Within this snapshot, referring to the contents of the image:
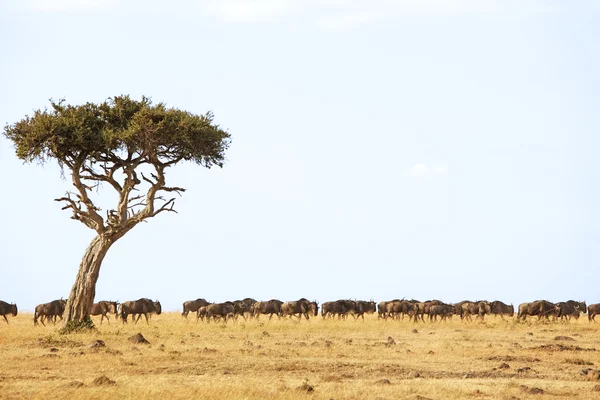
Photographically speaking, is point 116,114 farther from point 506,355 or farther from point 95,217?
point 506,355

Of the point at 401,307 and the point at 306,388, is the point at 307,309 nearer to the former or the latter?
the point at 401,307

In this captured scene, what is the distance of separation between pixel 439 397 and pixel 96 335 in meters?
20.9

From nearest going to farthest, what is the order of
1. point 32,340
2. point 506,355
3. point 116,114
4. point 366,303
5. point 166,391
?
point 166,391
point 506,355
point 32,340
point 116,114
point 366,303

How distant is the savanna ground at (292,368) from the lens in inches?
748

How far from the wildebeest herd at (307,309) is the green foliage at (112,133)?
16.8 metres

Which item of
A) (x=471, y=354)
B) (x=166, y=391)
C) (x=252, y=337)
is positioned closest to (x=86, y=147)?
(x=252, y=337)

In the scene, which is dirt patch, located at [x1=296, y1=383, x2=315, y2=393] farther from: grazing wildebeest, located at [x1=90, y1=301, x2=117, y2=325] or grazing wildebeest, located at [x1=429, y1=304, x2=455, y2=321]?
grazing wildebeest, located at [x1=429, y1=304, x2=455, y2=321]

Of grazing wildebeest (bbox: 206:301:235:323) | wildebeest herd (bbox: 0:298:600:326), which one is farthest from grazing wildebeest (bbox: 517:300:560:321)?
grazing wildebeest (bbox: 206:301:235:323)

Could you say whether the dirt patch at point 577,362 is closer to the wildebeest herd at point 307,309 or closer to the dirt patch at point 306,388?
A: the dirt patch at point 306,388

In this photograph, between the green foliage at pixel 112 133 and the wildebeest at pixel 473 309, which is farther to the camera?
the wildebeest at pixel 473 309

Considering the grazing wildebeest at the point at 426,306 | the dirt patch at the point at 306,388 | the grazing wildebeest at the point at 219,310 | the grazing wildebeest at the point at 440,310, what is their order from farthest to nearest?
the grazing wildebeest at the point at 426,306
the grazing wildebeest at the point at 440,310
the grazing wildebeest at the point at 219,310
the dirt patch at the point at 306,388

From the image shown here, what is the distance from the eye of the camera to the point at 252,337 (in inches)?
1491

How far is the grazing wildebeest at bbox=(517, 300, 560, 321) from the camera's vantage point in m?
58.5

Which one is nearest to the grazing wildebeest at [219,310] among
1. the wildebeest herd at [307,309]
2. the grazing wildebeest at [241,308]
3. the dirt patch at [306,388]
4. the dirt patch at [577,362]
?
the wildebeest herd at [307,309]
